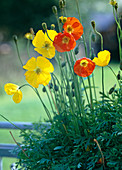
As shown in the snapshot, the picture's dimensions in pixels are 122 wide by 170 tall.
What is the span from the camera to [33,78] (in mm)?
652

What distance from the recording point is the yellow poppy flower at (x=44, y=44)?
66 cm

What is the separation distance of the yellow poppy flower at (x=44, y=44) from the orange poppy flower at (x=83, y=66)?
0.07 metres

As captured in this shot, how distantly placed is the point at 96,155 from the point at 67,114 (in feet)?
0.81

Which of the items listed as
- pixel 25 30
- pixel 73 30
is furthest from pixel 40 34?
pixel 25 30

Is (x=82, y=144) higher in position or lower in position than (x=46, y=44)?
lower

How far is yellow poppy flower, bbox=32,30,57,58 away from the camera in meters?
0.66

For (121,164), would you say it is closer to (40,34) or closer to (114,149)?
(114,149)

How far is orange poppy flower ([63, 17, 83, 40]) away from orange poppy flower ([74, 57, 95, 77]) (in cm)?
6

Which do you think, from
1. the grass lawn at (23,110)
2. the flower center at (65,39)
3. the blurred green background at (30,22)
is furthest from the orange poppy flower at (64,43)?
the blurred green background at (30,22)

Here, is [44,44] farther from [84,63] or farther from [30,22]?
[30,22]

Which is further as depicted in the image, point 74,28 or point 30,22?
point 30,22

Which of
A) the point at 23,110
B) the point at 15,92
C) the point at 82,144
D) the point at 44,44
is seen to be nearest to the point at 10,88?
the point at 15,92

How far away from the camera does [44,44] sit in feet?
2.18

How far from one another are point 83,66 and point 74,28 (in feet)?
0.31
